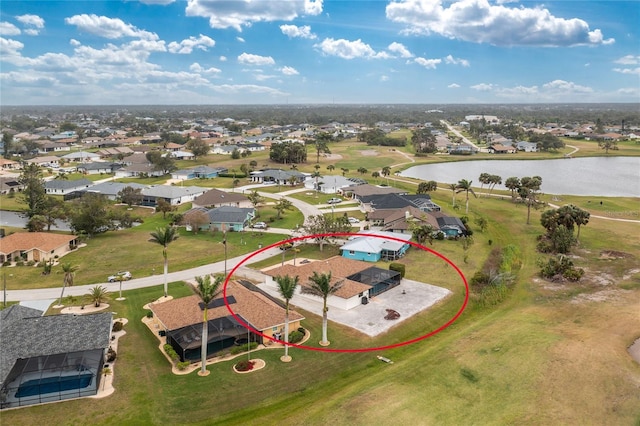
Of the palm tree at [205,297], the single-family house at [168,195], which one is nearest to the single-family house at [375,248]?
the palm tree at [205,297]

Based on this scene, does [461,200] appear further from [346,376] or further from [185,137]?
[185,137]

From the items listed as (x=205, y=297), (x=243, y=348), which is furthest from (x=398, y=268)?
(x=205, y=297)

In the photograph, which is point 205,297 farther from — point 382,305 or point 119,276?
point 119,276

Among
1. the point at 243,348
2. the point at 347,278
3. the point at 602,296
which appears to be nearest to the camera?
the point at 243,348

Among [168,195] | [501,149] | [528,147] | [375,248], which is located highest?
[528,147]

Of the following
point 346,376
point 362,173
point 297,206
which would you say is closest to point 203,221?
point 297,206

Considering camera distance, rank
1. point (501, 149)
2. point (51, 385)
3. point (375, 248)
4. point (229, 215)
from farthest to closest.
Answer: point (501, 149) → point (229, 215) → point (375, 248) → point (51, 385)
